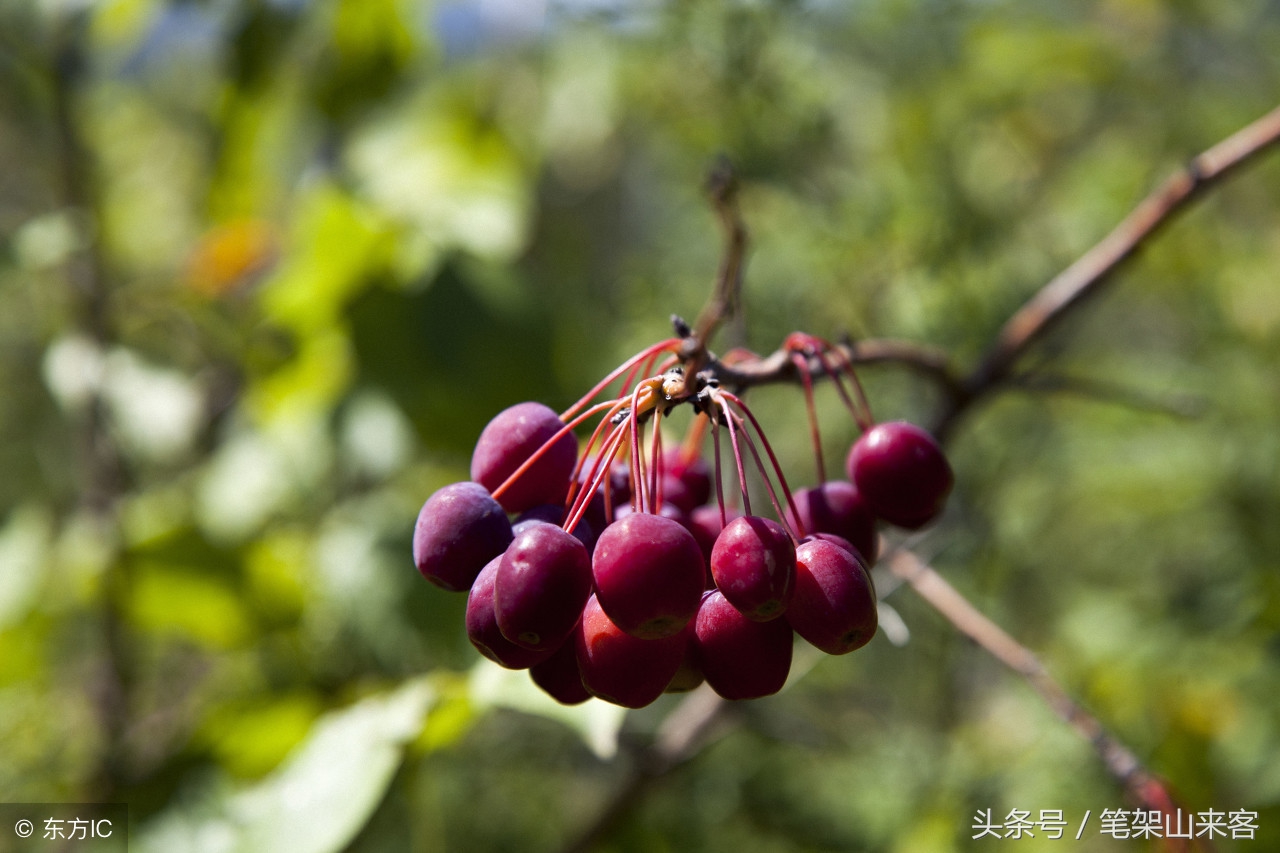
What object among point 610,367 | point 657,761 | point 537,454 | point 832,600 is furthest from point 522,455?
point 610,367

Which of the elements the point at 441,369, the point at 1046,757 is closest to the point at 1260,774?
the point at 1046,757

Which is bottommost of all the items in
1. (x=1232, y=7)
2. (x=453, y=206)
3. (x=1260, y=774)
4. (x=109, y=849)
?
(x=1260, y=774)

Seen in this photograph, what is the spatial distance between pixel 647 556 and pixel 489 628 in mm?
136

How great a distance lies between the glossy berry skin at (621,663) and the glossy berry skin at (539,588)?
0.06 ft

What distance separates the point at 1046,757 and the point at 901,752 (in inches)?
9.8

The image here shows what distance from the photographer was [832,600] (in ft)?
2.18

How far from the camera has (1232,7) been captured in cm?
198

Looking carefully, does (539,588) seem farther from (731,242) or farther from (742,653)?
(731,242)

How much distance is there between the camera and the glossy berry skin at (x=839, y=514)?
79 centimetres

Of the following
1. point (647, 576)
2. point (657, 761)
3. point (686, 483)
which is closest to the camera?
point (647, 576)

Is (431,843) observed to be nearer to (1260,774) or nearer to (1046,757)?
(1046,757)

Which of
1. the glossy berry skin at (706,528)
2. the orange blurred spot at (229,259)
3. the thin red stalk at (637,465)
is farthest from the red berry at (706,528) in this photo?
the orange blurred spot at (229,259)

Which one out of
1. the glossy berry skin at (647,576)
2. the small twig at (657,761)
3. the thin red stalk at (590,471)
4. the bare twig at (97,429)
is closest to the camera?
the glossy berry skin at (647,576)

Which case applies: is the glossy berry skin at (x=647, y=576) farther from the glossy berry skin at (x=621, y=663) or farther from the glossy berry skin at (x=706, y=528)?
the glossy berry skin at (x=706, y=528)
